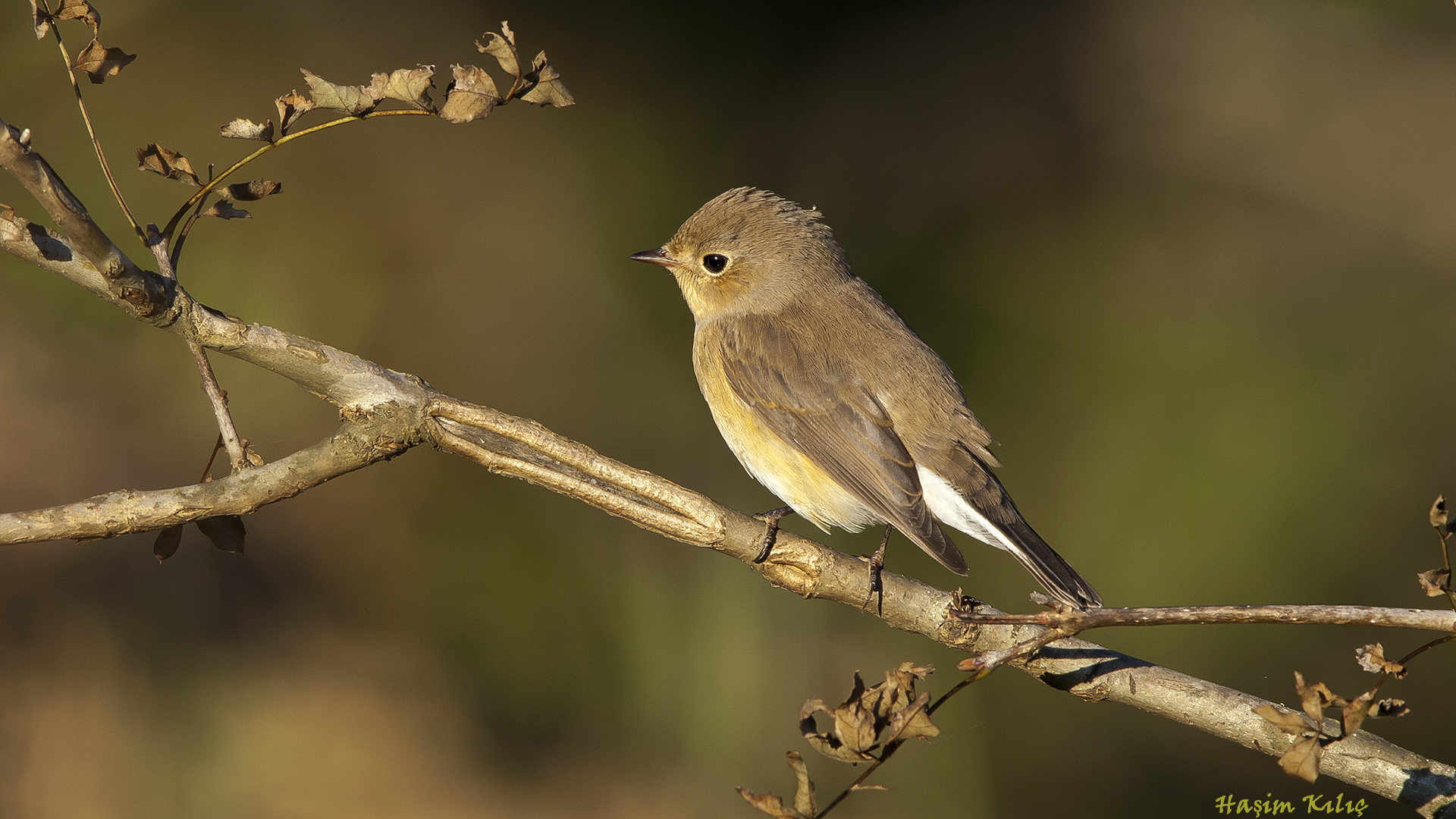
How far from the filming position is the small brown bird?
3.62m

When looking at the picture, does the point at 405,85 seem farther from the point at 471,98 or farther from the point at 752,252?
the point at 752,252

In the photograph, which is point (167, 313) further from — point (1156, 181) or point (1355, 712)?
point (1156, 181)

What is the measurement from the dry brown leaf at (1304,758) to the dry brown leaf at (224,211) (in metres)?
2.45

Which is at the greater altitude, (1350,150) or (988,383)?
(1350,150)

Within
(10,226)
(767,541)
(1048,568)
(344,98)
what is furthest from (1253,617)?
(10,226)

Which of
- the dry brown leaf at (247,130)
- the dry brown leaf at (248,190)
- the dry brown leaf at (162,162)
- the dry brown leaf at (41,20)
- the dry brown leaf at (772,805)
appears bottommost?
the dry brown leaf at (772,805)

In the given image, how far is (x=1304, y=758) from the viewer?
182 cm

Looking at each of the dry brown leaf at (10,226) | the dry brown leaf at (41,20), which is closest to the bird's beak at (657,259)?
the dry brown leaf at (41,20)

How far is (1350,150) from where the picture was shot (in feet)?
21.2

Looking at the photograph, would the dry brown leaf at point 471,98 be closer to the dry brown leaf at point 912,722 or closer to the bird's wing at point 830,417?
the dry brown leaf at point 912,722

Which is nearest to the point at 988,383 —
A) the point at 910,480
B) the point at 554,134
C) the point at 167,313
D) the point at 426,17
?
the point at 910,480

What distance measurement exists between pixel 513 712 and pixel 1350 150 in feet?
20.6

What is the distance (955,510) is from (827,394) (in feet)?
2.16

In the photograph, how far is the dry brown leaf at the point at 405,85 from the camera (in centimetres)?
212
